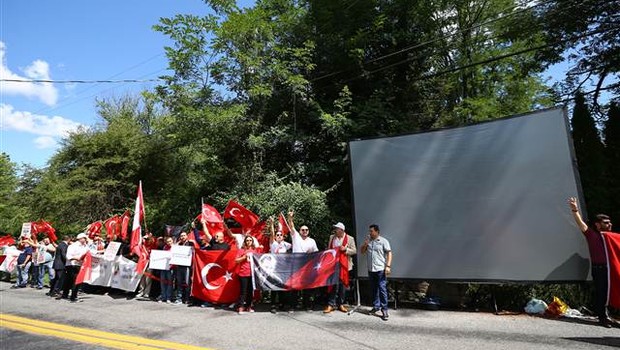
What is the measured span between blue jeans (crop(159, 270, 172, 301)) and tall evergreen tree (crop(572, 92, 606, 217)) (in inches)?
493

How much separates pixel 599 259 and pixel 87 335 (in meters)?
9.02

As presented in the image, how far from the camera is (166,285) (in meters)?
11.1

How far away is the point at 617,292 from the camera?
732 cm

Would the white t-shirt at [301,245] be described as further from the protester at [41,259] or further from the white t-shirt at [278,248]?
the protester at [41,259]

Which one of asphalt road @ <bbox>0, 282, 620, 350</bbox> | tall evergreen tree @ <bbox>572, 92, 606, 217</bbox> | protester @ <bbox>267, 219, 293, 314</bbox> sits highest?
tall evergreen tree @ <bbox>572, 92, 606, 217</bbox>

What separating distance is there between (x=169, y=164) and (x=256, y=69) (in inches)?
430

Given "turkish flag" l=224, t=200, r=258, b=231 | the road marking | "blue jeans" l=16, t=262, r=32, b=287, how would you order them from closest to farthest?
the road marking, "turkish flag" l=224, t=200, r=258, b=231, "blue jeans" l=16, t=262, r=32, b=287

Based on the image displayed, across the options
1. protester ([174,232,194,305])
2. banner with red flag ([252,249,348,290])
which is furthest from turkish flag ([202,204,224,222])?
banner with red flag ([252,249,348,290])

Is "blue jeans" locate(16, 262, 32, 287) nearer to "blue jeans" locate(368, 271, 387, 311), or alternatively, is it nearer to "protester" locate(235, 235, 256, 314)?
"protester" locate(235, 235, 256, 314)

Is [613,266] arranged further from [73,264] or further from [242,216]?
[73,264]

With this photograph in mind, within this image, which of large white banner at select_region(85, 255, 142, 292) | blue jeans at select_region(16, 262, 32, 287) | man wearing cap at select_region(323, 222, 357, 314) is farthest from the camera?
blue jeans at select_region(16, 262, 32, 287)

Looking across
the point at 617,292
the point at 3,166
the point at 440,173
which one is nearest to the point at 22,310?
the point at 440,173

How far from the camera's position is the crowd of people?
29.4 feet

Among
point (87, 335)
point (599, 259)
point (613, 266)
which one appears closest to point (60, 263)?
point (87, 335)
